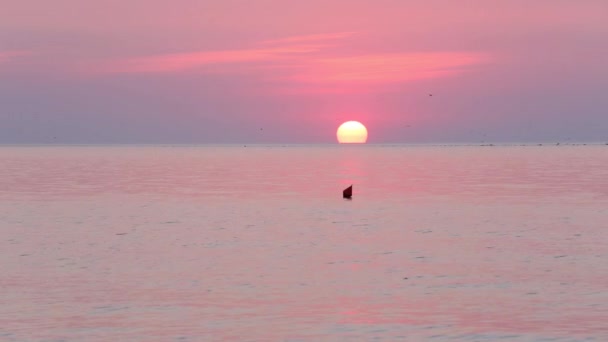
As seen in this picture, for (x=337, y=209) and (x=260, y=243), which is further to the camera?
(x=337, y=209)

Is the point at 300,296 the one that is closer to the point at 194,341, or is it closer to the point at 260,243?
the point at 194,341

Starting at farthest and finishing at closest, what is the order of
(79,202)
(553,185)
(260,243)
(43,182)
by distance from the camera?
1. (43,182)
2. (553,185)
3. (79,202)
4. (260,243)

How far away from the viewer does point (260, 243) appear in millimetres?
44594

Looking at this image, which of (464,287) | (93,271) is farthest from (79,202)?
(464,287)

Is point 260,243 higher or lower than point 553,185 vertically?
lower

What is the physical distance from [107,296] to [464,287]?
12663 mm

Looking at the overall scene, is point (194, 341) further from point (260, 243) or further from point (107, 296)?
point (260, 243)

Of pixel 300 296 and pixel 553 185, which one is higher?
pixel 553 185

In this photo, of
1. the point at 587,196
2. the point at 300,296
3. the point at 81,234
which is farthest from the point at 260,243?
the point at 587,196

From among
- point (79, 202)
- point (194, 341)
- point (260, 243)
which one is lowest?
point (194, 341)

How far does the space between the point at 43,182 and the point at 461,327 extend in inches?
3431

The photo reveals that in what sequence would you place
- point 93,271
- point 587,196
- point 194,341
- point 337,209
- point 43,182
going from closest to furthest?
1. point 194,341
2. point 93,271
3. point 337,209
4. point 587,196
5. point 43,182

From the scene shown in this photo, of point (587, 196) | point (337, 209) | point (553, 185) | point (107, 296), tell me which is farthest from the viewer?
point (553, 185)

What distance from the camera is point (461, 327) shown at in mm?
24812
